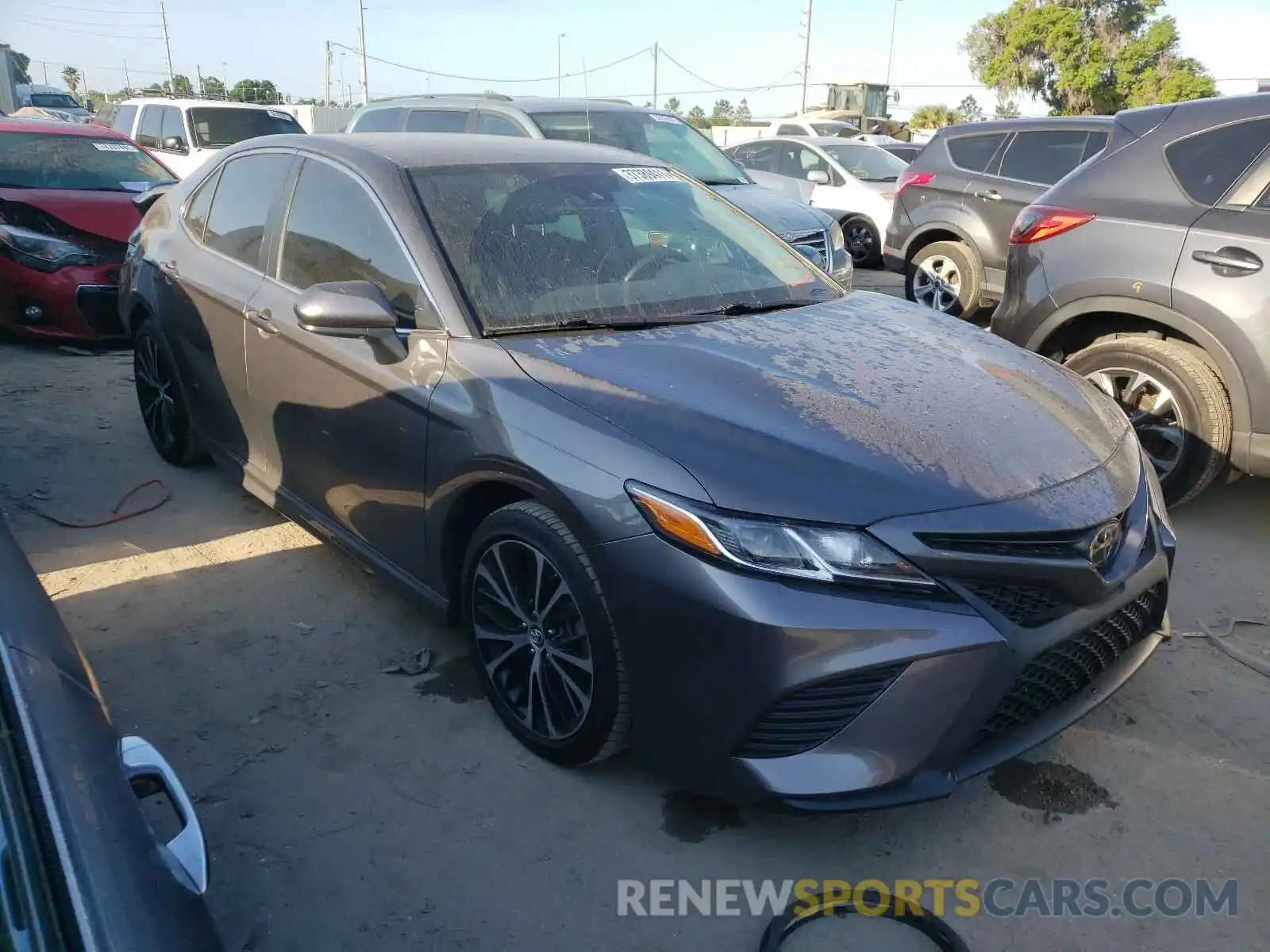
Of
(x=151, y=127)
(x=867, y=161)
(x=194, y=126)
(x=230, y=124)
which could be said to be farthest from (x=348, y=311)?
(x=151, y=127)

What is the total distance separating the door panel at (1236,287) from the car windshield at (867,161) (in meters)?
8.16

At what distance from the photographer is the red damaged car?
6801 mm

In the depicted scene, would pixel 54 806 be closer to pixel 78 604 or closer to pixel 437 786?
pixel 437 786

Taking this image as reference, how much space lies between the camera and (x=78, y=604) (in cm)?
367

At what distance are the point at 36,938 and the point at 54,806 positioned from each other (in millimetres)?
222

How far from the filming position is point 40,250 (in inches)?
267

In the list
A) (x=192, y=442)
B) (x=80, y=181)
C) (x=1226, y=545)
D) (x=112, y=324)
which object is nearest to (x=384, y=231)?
(x=192, y=442)

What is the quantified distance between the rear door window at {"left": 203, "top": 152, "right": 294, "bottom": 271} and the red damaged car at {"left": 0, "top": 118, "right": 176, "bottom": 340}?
3.15 meters

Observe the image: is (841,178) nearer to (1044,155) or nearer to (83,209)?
(1044,155)

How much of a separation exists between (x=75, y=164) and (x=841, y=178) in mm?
8071

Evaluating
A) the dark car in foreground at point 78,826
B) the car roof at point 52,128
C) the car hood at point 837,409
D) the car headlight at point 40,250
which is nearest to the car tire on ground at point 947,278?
the car hood at point 837,409

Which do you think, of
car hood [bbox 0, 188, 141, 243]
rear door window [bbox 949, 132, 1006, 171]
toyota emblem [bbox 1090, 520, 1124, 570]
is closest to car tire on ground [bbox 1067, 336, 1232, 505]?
toyota emblem [bbox 1090, 520, 1124, 570]

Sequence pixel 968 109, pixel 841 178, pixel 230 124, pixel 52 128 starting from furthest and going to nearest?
pixel 968 109 < pixel 230 124 < pixel 841 178 < pixel 52 128

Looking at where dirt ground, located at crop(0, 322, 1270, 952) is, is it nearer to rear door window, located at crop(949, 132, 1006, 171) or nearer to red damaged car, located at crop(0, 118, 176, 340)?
red damaged car, located at crop(0, 118, 176, 340)
